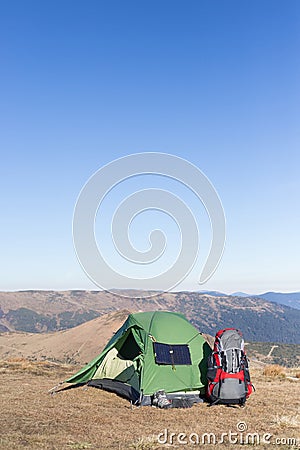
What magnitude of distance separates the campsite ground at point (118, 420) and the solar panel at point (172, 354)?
5.28 feet

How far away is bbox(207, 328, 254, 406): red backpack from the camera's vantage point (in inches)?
514

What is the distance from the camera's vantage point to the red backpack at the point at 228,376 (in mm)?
13062

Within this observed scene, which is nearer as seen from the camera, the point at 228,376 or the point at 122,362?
the point at 228,376

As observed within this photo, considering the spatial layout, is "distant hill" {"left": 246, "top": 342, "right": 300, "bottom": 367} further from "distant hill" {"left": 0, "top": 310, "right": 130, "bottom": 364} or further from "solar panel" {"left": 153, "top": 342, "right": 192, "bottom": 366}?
"solar panel" {"left": 153, "top": 342, "right": 192, "bottom": 366}

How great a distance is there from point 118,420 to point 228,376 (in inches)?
141

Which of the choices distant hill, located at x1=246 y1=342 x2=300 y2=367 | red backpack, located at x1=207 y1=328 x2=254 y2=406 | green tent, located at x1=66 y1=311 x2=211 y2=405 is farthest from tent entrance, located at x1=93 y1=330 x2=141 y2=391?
distant hill, located at x1=246 y1=342 x2=300 y2=367

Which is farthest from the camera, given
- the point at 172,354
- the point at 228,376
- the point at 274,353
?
the point at 274,353

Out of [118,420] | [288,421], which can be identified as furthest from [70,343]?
[288,421]

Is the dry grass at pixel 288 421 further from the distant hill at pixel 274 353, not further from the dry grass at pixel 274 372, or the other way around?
the distant hill at pixel 274 353

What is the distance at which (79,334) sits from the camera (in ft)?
334

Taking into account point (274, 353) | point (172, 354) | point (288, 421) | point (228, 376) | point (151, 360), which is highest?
point (172, 354)

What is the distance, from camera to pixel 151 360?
14.3 meters

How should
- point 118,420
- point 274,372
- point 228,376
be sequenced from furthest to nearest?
point 274,372, point 228,376, point 118,420

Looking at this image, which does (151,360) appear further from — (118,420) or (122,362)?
(118,420)
